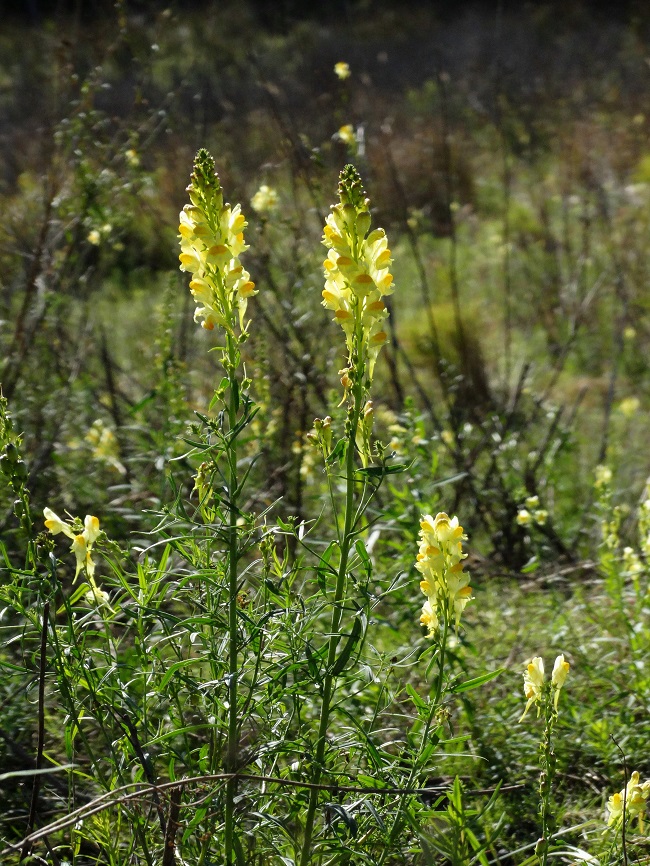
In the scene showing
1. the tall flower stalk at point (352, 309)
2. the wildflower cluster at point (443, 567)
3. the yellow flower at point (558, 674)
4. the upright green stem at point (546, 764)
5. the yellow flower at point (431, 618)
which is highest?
the tall flower stalk at point (352, 309)

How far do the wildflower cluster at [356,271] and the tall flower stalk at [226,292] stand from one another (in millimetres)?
131

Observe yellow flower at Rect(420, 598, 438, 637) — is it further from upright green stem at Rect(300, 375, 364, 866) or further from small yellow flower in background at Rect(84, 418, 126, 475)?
small yellow flower in background at Rect(84, 418, 126, 475)

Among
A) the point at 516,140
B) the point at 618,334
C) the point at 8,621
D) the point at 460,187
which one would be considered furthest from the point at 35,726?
the point at 516,140

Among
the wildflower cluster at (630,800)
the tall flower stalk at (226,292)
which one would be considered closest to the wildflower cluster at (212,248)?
the tall flower stalk at (226,292)

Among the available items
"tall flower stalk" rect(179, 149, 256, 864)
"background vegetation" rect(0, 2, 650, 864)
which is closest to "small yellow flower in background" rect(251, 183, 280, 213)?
"background vegetation" rect(0, 2, 650, 864)

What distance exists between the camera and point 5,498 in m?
2.83

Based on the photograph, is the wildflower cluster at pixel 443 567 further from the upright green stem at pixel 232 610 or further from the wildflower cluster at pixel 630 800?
the wildflower cluster at pixel 630 800

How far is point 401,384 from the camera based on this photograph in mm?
4742

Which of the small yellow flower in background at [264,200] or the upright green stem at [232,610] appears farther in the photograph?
the small yellow flower in background at [264,200]

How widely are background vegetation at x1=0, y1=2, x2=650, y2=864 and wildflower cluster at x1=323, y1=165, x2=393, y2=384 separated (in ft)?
0.93

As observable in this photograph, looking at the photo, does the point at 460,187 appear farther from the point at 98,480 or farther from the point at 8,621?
the point at 8,621

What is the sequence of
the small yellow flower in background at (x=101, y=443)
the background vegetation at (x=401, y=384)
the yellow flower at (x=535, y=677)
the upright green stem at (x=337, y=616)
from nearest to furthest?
the upright green stem at (x=337, y=616), the yellow flower at (x=535, y=677), the background vegetation at (x=401, y=384), the small yellow flower in background at (x=101, y=443)

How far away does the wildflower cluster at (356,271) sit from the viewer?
1372mm

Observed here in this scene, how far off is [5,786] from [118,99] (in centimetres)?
939
